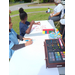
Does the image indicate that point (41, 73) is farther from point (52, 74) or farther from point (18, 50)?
point (18, 50)

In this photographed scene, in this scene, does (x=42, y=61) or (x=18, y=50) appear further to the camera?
(x=18, y=50)

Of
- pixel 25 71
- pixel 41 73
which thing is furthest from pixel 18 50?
pixel 41 73

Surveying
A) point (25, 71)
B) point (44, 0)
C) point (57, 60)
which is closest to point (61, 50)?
point (57, 60)

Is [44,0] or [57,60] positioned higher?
[44,0]

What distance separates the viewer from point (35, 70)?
756 millimetres

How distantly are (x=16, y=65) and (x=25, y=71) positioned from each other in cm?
14

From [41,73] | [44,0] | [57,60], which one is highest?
[44,0]
